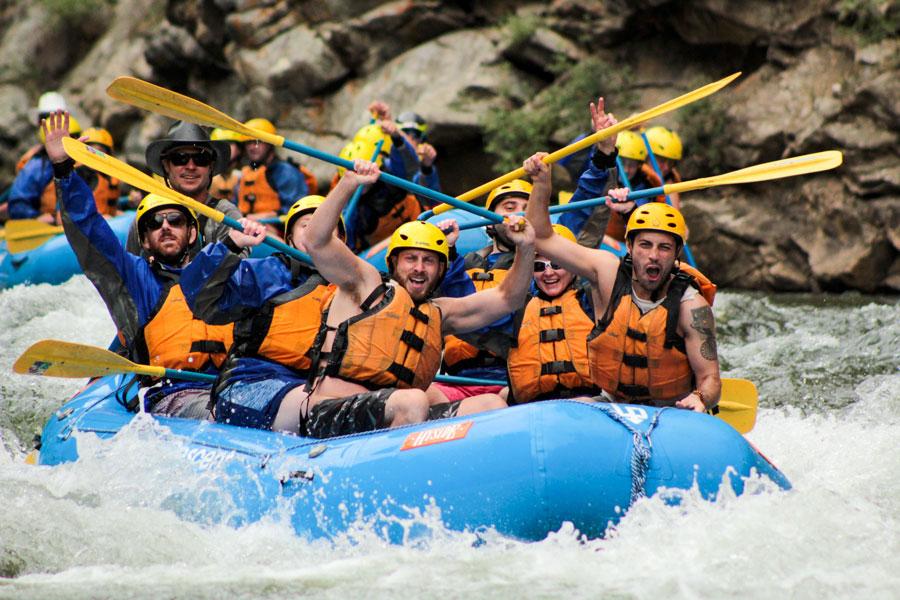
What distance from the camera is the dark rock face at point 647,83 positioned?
966 centimetres

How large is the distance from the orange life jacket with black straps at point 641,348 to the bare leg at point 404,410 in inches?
32.7

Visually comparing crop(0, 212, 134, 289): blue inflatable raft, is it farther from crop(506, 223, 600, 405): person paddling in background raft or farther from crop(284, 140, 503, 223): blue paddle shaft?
crop(506, 223, 600, 405): person paddling in background raft

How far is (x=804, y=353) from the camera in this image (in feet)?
25.8

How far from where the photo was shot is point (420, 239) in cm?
475

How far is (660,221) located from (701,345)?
518 mm

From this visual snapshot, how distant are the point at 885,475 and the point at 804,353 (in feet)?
10.3

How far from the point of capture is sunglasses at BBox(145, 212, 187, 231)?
17.5 ft

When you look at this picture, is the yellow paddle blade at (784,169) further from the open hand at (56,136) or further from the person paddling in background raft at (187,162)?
the open hand at (56,136)

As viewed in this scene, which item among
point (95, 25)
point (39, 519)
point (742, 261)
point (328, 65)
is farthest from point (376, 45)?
point (39, 519)

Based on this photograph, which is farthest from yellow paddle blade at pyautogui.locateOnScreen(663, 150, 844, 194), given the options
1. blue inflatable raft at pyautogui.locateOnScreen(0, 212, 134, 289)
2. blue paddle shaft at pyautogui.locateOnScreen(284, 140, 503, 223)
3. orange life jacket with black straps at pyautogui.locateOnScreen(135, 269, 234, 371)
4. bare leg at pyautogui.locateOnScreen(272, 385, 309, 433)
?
blue inflatable raft at pyautogui.locateOnScreen(0, 212, 134, 289)

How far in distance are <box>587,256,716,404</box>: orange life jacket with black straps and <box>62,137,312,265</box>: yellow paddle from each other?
1.27 metres

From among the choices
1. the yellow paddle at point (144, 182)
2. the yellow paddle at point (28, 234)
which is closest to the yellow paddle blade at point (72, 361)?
the yellow paddle at point (144, 182)

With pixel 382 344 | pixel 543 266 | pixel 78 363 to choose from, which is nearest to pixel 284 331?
pixel 382 344

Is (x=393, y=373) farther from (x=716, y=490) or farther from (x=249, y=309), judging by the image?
(x=716, y=490)
